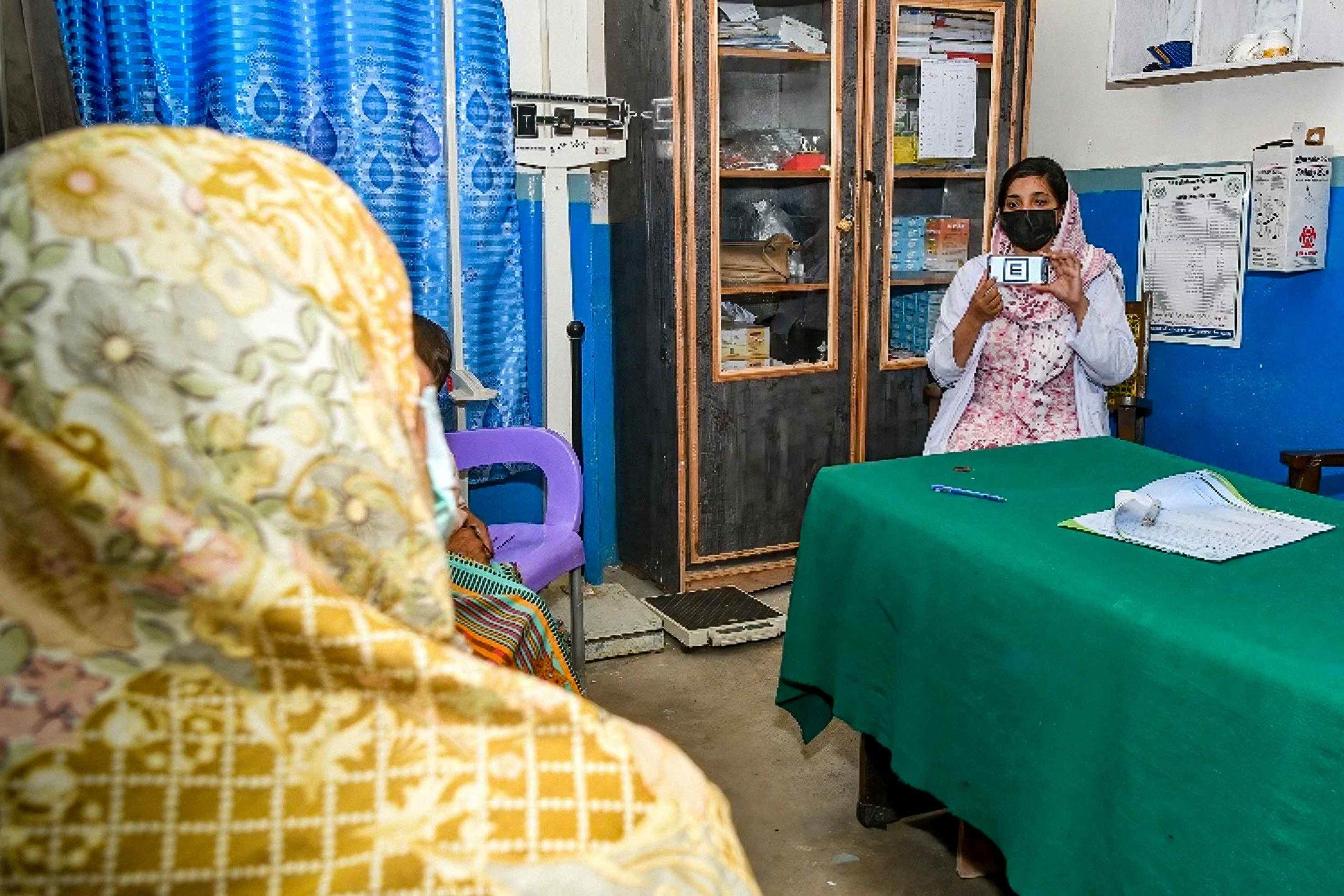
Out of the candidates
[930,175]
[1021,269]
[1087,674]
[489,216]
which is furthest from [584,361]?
[1087,674]

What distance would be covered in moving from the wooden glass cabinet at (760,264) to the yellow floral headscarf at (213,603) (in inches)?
112

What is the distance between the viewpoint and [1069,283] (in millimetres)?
3076

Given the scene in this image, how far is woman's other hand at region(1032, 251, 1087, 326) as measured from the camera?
3061 mm

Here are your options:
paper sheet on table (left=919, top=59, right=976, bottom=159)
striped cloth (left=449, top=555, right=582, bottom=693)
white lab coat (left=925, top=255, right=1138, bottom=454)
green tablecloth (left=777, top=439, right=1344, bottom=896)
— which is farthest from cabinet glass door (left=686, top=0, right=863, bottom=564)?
striped cloth (left=449, top=555, right=582, bottom=693)

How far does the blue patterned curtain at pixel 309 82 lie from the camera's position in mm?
2555

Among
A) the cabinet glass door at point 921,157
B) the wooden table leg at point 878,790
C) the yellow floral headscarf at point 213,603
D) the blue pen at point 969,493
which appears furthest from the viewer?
the cabinet glass door at point 921,157

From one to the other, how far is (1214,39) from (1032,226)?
89 centimetres

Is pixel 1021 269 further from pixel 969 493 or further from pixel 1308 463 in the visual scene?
pixel 969 493

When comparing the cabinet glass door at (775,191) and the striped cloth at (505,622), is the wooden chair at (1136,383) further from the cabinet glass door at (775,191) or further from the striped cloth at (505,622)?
the striped cloth at (505,622)

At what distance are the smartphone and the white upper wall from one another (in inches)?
35.0

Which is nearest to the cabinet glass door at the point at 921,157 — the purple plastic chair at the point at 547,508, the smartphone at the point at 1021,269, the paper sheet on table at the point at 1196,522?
the smartphone at the point at 1021,269

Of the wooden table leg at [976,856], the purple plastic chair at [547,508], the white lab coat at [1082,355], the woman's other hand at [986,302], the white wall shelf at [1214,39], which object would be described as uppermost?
the white wall shelf at [1214,39]

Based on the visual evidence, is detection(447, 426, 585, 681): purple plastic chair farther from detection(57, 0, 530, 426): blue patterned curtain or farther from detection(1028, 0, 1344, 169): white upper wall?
detection(1028, 0, 1344, 169): white upper wall

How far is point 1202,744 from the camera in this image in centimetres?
133
